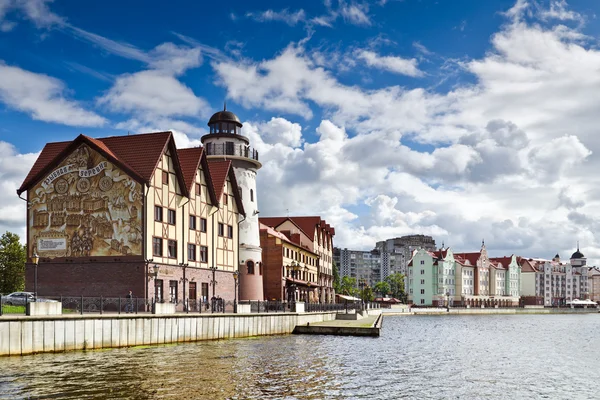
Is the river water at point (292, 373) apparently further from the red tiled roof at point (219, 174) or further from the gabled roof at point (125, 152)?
the red tiled roof at point (219, 174)

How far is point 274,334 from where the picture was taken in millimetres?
53562

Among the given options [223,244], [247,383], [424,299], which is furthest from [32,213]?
[424,299]

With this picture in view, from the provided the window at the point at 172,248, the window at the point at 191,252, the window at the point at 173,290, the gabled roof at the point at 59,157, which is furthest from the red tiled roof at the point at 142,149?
the window at the point at 173,290

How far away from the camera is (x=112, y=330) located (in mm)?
36000

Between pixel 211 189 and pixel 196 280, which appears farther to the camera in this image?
pixel 211 189

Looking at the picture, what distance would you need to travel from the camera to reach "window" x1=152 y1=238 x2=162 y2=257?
5000cm

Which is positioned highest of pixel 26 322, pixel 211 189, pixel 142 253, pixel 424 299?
pixel 211 189

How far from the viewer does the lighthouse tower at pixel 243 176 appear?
6675cm

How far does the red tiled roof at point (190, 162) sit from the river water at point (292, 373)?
16366 millimetres

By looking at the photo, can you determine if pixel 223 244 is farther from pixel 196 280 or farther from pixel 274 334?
pixel 274 334

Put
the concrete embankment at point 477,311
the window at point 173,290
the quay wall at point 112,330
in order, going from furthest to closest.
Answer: the concrete embankment at point 477,311
the window at point 173,290
the quay wall at point 112,330

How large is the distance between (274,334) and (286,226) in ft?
138

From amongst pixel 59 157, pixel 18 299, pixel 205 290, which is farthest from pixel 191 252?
pixel 18 299

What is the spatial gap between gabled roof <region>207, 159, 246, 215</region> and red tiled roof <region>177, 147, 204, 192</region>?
475 centimetres
